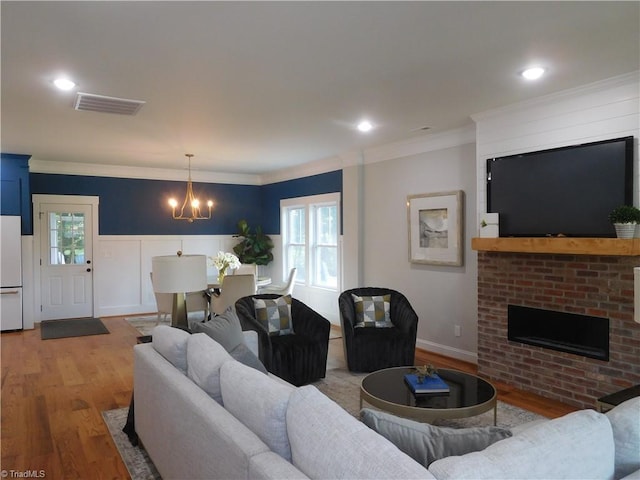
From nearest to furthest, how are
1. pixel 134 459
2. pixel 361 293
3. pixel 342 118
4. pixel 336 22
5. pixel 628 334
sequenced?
pixel 336 22 → pixel 134 459 → pixel 628 334 → pixel 342 118 → pixel 361 293

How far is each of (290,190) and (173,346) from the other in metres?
5.66

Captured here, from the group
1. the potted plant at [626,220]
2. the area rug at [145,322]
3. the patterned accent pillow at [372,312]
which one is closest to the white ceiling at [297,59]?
the potted plant at [626,220]

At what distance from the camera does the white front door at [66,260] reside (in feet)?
23.4

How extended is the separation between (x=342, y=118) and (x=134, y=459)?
330cm

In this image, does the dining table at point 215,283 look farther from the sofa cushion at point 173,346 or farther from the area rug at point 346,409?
the sofa cushion at point 173,346

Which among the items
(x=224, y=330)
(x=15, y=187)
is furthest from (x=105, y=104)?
(x=15, y=187)

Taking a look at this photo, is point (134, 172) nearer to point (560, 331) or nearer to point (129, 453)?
point (129, 453)

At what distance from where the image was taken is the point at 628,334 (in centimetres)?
333

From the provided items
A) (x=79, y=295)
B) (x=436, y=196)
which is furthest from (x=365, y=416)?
(x=79, y=295)

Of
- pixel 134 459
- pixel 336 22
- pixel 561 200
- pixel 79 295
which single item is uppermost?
pixel 336 22

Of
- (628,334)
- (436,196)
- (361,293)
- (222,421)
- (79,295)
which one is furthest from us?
(79,295)

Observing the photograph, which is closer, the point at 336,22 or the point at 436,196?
the point at 336,22

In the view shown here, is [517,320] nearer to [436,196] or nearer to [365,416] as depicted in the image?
[436,196]

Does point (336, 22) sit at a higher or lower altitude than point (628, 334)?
higher
